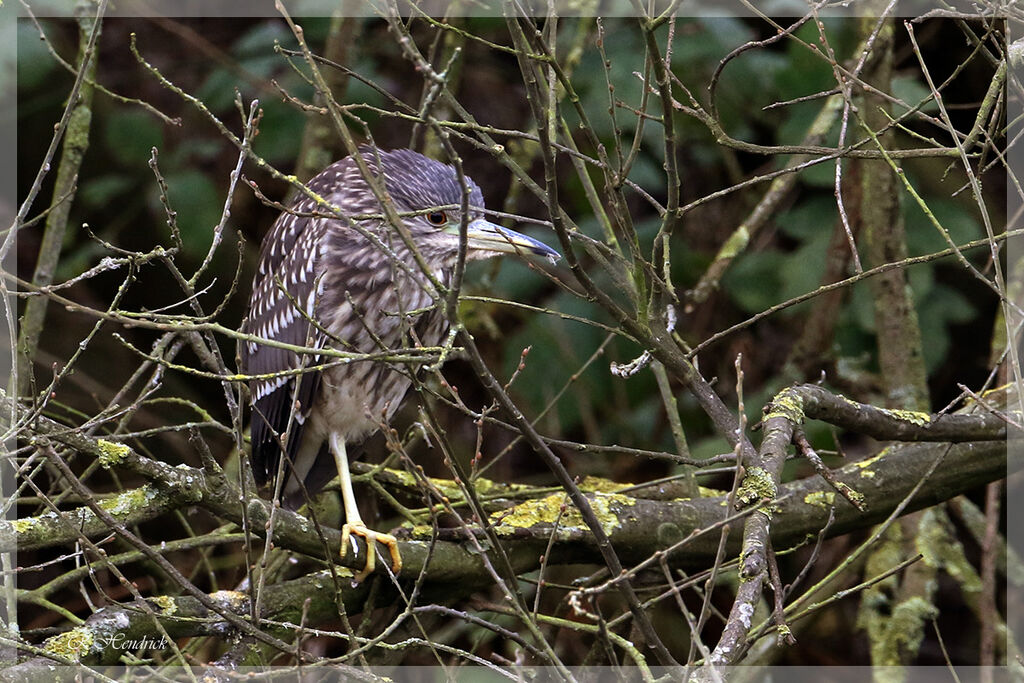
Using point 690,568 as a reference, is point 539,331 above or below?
above

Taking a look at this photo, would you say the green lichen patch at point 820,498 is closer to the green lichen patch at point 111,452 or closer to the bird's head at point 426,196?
the bird's head at point 426,196

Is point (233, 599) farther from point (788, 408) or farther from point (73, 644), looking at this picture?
point (788, 408)

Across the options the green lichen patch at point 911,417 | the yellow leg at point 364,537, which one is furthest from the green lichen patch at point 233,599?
the green lichen patch at point 911,417

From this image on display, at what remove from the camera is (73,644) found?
2293mm

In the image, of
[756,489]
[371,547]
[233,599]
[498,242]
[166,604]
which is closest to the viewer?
[756,489]

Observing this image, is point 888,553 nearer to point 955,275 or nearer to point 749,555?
point 955,275

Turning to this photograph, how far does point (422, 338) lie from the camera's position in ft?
10.9

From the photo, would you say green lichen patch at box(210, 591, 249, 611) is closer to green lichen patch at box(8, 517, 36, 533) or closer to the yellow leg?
the yellow leg

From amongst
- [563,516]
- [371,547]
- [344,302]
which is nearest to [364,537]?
[371,547]

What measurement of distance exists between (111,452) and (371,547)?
938 mm

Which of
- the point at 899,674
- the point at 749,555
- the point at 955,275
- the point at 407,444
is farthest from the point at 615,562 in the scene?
the point at 955,275

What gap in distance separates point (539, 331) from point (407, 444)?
1325mm

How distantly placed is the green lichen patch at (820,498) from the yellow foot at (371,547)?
1.04 meters

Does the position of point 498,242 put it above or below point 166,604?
above
